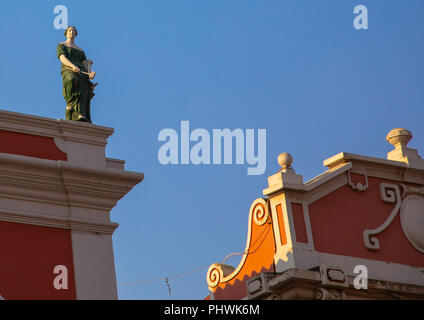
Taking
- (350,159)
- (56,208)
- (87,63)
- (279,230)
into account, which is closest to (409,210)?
(350,159)

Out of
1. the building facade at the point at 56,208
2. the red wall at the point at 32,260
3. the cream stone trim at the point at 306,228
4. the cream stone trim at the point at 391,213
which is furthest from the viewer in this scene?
the cream stone trim at the point at 391,213

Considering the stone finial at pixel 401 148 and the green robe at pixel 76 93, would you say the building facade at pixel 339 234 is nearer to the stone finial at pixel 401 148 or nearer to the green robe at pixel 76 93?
the stone finial at pixel 401 148

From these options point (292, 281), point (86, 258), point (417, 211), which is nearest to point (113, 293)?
point (86, 258)

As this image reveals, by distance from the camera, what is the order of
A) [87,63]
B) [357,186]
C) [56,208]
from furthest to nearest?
[357,186] → [87,63] → [56,208]

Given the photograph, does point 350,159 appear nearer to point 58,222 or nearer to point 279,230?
point 279,230

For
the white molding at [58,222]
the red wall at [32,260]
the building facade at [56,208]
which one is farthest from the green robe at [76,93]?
the red wall at [32,260]

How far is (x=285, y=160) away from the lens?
2000 cm

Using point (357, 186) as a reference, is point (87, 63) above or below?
above

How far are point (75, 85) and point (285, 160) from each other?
407 centimetres

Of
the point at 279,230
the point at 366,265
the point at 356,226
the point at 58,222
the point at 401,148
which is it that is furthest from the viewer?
the point at 401,148

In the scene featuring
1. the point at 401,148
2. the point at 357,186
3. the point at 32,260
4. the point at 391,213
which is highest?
the point at 401,148

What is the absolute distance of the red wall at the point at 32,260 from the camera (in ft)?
56.5

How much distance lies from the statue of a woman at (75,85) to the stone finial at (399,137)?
6.16m

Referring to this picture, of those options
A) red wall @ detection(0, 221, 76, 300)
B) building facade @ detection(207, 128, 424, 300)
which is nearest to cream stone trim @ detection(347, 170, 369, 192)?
building facade @ detection(207, 128, 424, 300)
